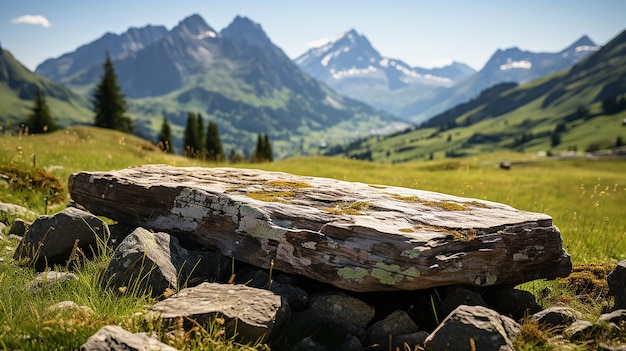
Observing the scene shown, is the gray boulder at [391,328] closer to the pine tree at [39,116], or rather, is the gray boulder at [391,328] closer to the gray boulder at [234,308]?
the gray boulder at [234,308]

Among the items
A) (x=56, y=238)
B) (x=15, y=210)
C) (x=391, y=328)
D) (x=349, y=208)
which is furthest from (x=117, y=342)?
(x=15, y=210)

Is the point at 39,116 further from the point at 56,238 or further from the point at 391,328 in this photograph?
the point at 391,328

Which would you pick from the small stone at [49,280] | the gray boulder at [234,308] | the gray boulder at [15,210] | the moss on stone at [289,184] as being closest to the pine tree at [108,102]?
the gray boulder at [15,210]

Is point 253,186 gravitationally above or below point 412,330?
above

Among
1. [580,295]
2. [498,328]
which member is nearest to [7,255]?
[498,328]

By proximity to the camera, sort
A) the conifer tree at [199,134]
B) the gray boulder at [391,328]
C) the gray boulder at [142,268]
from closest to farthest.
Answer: the gray boulder at [391,328], the gray boulder at [142,268], the conifer tree at [199,134]

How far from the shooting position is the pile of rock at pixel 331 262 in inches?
223

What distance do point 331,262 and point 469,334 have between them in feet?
7.36

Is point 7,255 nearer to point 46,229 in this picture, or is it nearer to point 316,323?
point 46,229

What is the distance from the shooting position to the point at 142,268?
243 inches

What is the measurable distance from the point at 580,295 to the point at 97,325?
7.64 meters

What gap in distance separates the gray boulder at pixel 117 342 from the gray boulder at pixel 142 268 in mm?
1537

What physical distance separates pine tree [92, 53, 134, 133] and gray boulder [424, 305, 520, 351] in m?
85.7

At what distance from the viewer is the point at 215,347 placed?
5062 mm
